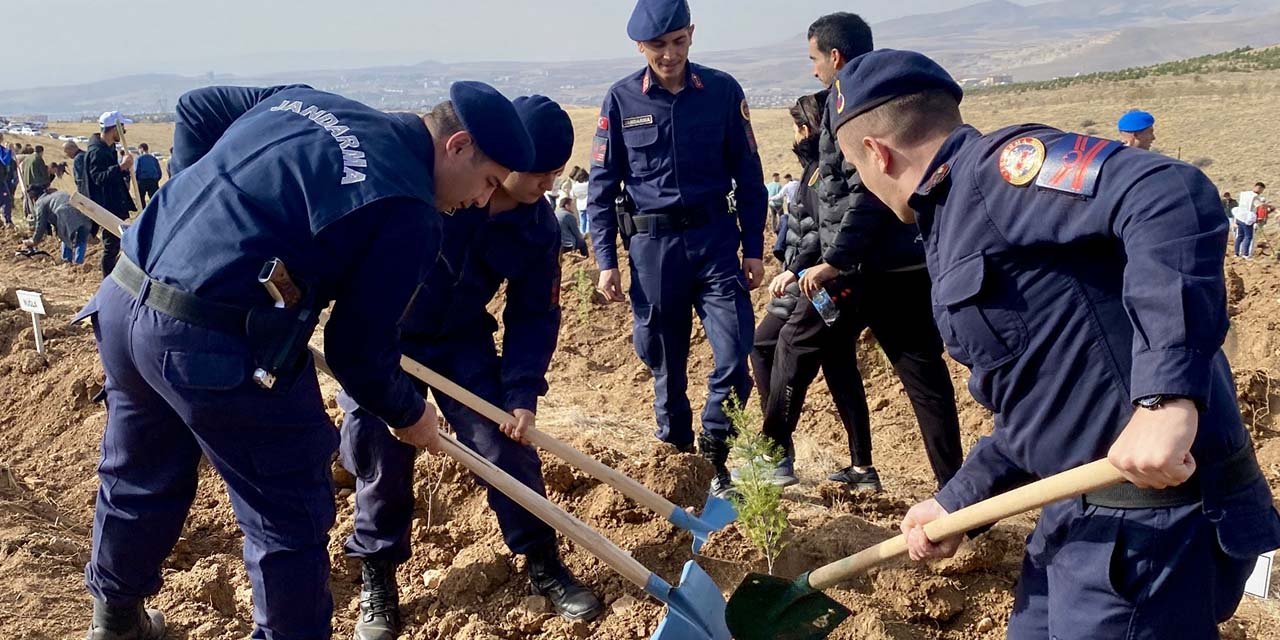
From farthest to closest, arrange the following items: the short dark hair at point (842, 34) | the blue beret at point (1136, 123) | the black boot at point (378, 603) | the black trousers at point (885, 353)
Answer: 1. the blue beret at point (1136, 123)
2. the short dark hair at point (842, 34)
3. the black trousers at point (885, 353)
4. the black boot at point (378, 603)

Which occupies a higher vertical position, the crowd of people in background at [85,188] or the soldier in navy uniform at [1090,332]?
the soldier in navy uniform at [1090,332]

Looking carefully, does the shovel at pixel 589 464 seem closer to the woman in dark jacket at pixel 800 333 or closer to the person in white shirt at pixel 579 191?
the woman in dark jacket at pixel 800 333

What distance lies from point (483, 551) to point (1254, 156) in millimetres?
32293

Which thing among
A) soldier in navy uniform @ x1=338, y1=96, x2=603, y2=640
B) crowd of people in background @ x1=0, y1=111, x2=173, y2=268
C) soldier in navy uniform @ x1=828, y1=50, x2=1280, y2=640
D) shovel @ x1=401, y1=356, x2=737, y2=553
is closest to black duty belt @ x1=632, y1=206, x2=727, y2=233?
soldier in navy uniform @ x1=338, y1=96, x2=603, y2=640

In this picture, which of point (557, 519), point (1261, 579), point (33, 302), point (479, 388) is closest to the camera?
point (557, 519)

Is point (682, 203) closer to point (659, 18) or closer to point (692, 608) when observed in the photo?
point (659, 18)

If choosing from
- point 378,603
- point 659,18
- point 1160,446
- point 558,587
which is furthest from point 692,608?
point 659,18

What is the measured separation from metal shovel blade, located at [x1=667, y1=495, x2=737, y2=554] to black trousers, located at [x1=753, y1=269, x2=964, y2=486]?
1043mm

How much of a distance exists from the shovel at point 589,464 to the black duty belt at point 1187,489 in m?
1.64

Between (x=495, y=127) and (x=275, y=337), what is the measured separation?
76 centimetres

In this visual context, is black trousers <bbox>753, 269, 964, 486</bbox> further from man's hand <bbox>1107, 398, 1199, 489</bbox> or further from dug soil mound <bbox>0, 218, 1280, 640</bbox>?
man's hand <bbox>1107, 398, 1199, 489</bbox>

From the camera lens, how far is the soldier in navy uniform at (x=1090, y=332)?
5.80 feet

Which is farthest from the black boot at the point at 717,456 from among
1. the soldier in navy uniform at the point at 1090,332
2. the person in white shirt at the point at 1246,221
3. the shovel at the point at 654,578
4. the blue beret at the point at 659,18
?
the person in white shirt at the point at 1246,221

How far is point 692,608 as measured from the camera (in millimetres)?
2928
